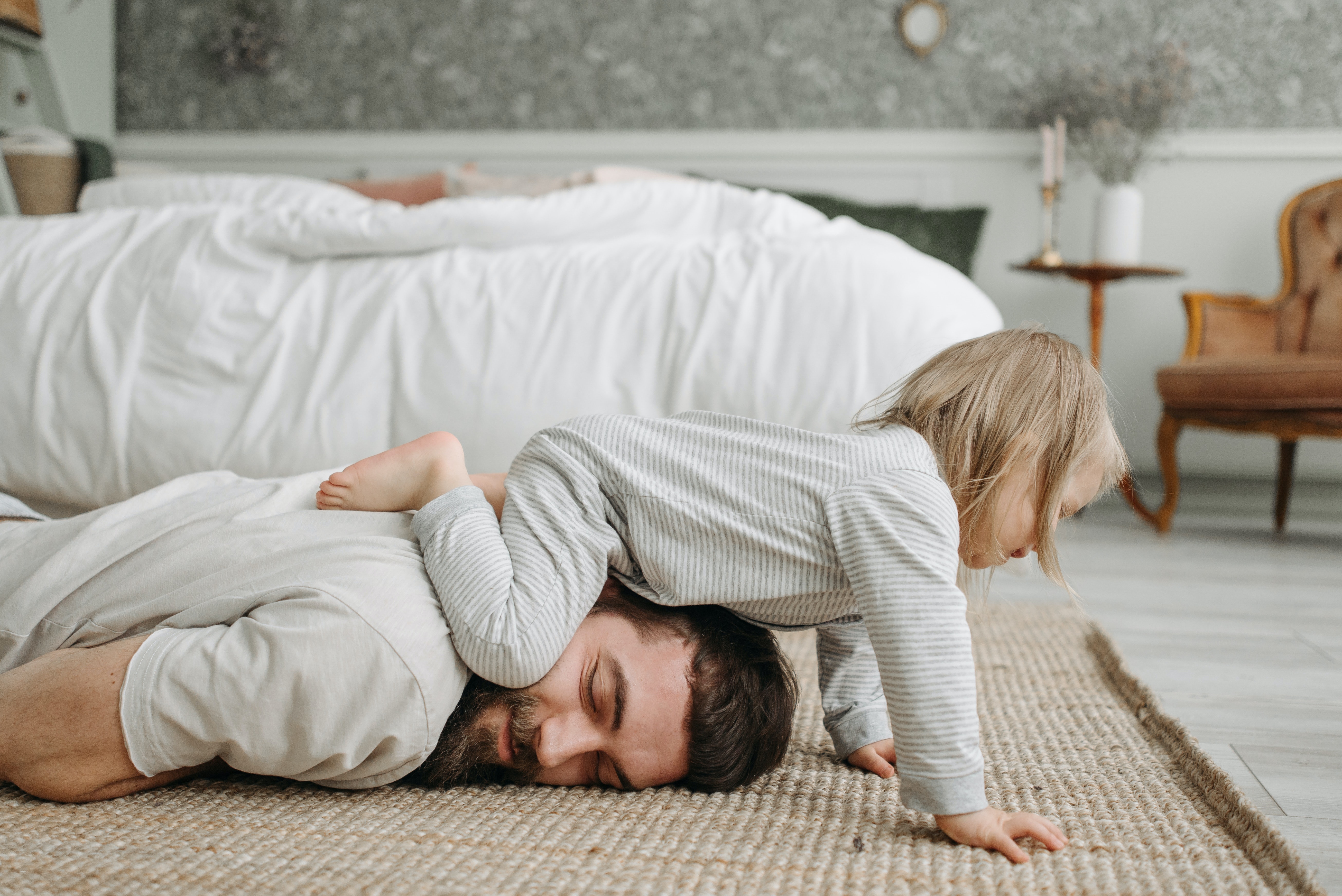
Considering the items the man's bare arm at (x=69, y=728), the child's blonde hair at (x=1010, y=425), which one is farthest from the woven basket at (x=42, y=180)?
the child's blonde hair at (x=1010, y=425)

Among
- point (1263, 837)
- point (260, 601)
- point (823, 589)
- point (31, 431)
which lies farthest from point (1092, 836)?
point (31, 431)

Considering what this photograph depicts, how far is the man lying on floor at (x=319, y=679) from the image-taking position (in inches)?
28.5

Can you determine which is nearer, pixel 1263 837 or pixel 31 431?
pixel 1263 837

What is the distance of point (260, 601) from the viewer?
780mm

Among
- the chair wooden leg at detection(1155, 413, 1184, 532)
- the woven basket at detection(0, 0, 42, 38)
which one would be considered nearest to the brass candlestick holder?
the chair wooden leg at detection(1155, 413, 1184, 532)

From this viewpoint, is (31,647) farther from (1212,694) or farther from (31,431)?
(1212,694)

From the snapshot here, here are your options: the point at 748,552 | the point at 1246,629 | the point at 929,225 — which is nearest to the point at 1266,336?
the point at 929,225

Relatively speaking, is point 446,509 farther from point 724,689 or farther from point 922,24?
point 922,24

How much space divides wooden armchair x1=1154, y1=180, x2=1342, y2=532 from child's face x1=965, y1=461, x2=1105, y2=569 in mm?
1712

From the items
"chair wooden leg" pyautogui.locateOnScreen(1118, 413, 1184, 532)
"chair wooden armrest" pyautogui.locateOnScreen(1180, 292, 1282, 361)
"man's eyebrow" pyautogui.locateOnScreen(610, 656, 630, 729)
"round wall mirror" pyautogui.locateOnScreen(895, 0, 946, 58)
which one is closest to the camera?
"man's eyebrow" pyautogui.locateOnScreen(610, 656, 630, 729)

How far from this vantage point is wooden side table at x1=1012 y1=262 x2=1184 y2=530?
8.74 ft

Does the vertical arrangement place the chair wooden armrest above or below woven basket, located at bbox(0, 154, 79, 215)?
below

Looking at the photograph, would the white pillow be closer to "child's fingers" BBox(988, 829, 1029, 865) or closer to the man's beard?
the man's beard

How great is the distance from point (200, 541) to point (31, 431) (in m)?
0.68
